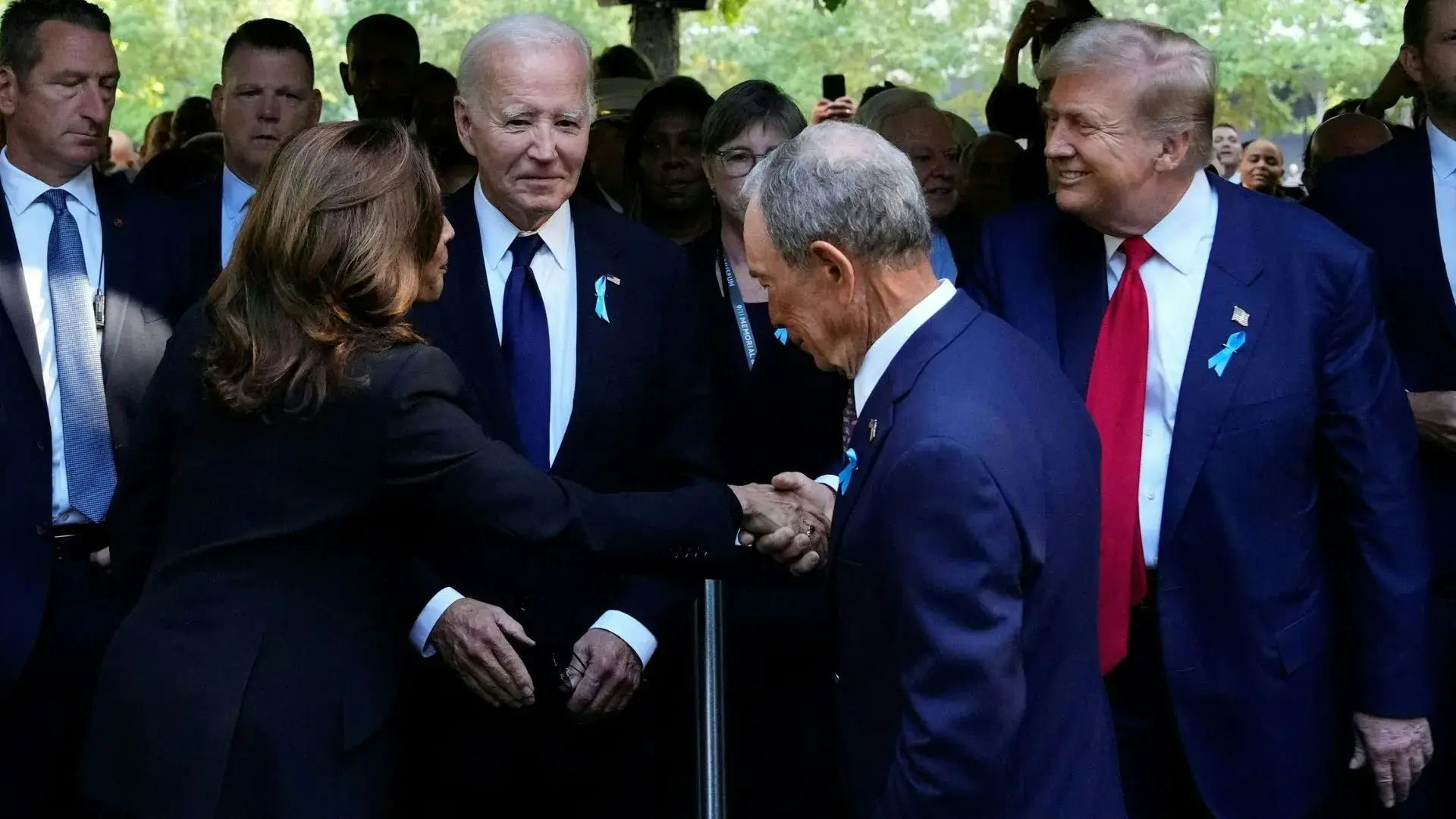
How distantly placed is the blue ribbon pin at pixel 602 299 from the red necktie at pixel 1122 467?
3.49 feet

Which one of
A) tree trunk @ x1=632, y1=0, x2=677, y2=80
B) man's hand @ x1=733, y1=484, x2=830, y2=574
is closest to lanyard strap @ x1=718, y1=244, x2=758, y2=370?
man's hand @ x1=733, y1=484, x2=830, y2=574

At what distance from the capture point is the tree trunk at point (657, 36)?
10.4 meters

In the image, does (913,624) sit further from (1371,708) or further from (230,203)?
(230,203)

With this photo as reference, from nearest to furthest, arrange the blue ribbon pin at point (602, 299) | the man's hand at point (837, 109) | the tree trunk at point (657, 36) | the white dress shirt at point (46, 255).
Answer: the blue ribbon pin at point (602, 299) < the white dress shirt at point (46, 255) < the man's hand at point (837, 109) < the tree trunk at point (657, 36)

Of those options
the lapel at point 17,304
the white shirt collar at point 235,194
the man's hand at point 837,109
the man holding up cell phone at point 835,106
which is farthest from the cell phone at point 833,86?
the lapel at point 17,304

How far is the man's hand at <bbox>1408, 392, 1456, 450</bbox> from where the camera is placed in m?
3.87

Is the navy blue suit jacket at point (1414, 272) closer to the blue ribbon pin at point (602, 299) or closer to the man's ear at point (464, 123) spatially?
the blue ribbon pin at point (602, 299)

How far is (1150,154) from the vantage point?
11.0 feet

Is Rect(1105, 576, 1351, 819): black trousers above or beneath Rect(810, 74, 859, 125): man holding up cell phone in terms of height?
beneath

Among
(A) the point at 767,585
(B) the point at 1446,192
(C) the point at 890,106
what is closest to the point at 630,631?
(A) the point at 767,585

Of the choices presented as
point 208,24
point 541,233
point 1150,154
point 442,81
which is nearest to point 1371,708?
point 1150,154

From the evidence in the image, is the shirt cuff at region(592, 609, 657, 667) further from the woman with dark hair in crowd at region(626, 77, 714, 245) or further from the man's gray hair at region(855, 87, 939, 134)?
the man's gray hair at region(855, 87, 939, 134)

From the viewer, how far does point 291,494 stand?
2771mm

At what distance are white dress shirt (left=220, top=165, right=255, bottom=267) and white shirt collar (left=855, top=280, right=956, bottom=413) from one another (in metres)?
2.56
